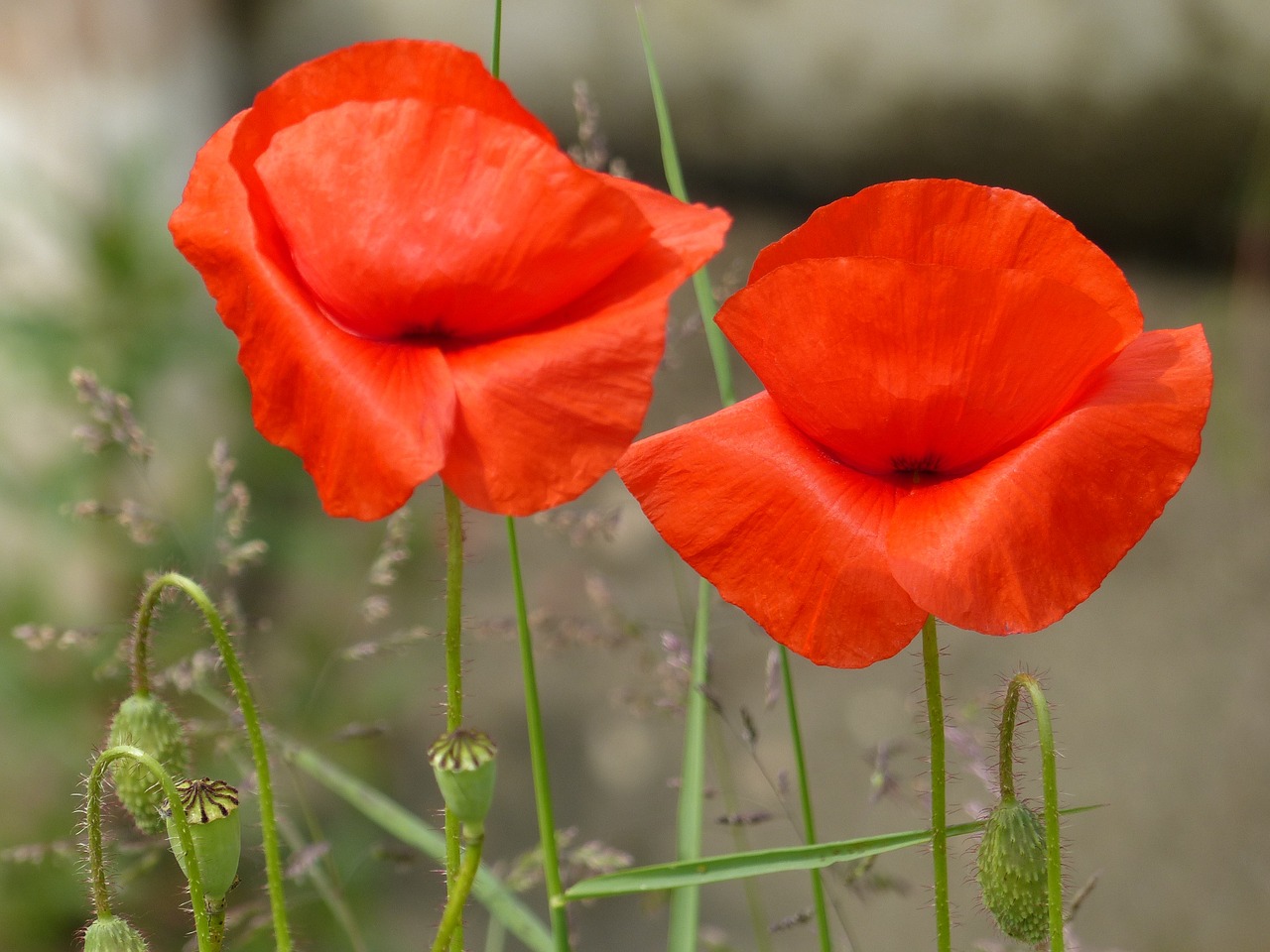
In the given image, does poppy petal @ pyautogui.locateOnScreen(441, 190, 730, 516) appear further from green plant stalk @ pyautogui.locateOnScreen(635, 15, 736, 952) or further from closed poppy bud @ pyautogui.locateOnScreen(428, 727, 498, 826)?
green plant stalk @ pyautogui.locateOnScreen(635, 15, 736, 952)

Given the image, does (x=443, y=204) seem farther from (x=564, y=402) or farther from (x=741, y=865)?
(x=741, y=865)

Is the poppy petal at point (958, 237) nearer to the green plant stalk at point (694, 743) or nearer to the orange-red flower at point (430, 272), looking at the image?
the orange-red flower at point (430, 272)

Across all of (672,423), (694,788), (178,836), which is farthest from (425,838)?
(672,423)

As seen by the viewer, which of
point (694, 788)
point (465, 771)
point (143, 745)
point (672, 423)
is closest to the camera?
point (465, 771)

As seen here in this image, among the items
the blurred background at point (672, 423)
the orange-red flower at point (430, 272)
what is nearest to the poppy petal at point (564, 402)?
the orange-red flower at point (430, 272)

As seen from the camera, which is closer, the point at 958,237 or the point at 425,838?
the point at 958,237

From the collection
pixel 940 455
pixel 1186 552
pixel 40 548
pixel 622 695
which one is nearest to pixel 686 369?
pixel 1186 552

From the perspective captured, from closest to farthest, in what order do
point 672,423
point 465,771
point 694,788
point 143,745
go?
point 465,771 → point 143,745 → point 694,788 → point 672,423
